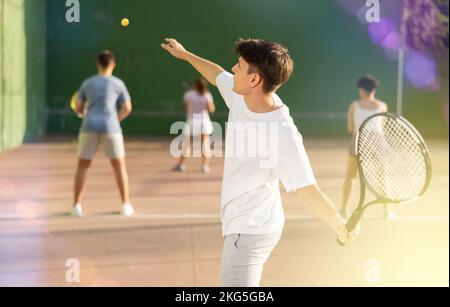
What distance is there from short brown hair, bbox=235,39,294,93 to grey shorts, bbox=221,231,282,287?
60cm

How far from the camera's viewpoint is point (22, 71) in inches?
611

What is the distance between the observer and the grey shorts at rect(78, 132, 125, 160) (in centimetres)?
737

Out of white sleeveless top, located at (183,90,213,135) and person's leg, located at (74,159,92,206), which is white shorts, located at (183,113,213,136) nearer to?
white sleeveless top, located at (183,90,213,135)

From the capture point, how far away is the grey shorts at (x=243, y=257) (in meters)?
2.96

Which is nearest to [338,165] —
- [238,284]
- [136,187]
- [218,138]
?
[136,187]

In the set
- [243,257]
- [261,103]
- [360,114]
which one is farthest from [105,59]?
[243,257]

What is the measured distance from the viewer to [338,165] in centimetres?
1292

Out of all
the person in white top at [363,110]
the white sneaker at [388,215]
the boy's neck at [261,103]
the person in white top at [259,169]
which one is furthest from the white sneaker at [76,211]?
the boy's neck at [261,103]

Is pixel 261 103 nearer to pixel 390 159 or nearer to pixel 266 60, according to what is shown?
pixel 266 60

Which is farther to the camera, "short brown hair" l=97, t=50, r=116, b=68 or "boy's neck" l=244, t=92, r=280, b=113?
"short brown hair" l=97, t=50, r=116, b=68

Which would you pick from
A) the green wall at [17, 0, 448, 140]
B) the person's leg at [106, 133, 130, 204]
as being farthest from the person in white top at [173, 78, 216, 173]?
the green wall at [17, 0, 448, 140]

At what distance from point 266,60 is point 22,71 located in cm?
1345

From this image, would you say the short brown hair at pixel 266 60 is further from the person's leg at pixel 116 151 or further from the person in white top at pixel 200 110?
the person in white top at pixel 200 110
